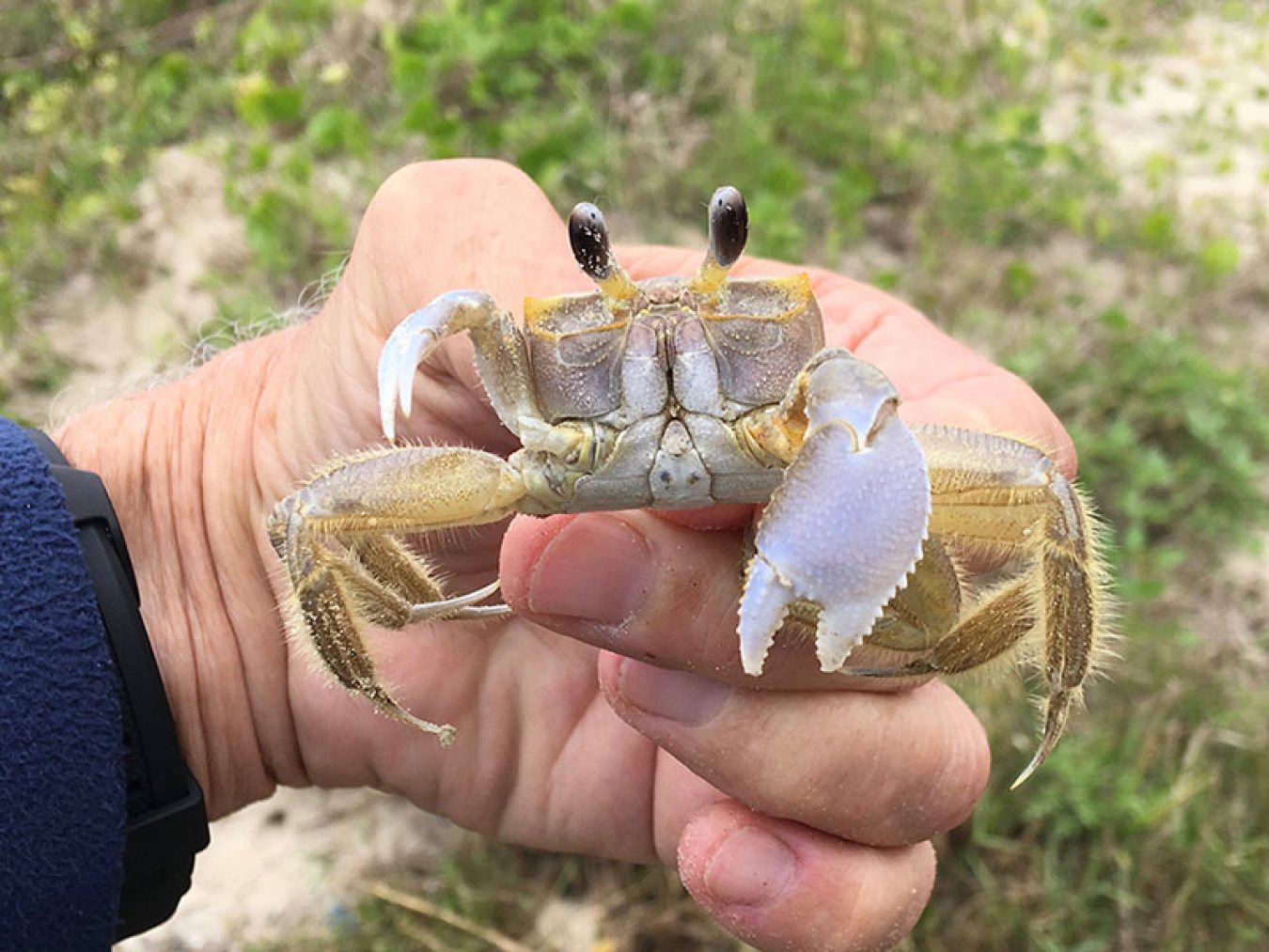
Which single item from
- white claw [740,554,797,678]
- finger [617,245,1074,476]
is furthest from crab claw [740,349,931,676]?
finger [617,245,1074,476]

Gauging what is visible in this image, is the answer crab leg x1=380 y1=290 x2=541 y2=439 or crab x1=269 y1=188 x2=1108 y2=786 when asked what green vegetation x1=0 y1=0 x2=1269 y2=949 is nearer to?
crab x1=269 y1=188 x2=1108 y2=786

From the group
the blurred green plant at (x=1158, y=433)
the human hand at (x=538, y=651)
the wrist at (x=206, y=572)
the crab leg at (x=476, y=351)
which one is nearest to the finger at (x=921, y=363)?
the human hand at (x=538, y=651)

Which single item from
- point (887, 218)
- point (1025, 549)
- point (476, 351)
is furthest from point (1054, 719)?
point (887, 218)

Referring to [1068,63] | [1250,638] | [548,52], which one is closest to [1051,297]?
[1250,638]

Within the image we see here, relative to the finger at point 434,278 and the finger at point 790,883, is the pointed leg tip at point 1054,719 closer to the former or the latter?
the finger at point 790,883

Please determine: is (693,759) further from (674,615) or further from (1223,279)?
(1223,279)

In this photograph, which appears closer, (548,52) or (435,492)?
(435,492)

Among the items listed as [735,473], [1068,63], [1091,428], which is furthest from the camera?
[1068,63]
